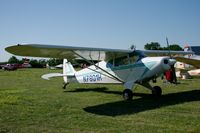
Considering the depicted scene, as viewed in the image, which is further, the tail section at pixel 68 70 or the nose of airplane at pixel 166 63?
the tail section at pixel 68 70

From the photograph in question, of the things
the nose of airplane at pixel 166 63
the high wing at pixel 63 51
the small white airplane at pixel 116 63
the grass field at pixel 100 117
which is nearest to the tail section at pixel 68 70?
the small white airplane at pixel 116 63

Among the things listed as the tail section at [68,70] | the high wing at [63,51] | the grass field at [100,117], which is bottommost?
the grass field at [100,117]

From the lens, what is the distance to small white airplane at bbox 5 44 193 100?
35.4 feet

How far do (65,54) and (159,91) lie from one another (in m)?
4.30

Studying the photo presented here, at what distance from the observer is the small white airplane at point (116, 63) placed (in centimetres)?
1078

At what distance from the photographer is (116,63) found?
502 inches

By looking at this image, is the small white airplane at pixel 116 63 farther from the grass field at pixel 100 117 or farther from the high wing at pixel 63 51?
the grass field at pixel 100 117

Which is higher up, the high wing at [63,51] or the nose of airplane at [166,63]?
the high wing at [63,51]

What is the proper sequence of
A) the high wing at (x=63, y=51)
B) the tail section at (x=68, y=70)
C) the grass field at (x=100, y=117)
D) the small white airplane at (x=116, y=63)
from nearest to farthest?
1. the grass field at (x=100, y=117)
2. the high wing at (x=63, y=51)
3. the small white airplane at (x=116, y=63)
4. the tail section at (x=68, y=70)

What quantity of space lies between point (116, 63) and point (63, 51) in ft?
8.62

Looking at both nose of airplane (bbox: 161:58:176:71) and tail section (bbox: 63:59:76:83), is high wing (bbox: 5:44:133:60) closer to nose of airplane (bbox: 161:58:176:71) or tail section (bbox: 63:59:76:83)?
nose of airplane (bbox: 161:58:176:71)

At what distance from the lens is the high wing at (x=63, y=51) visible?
9789 mm

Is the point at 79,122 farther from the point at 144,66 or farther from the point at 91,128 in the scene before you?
the point at 144,66

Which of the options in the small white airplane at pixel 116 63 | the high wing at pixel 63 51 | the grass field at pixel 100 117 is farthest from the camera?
the small white airplane at pixel 116 63
